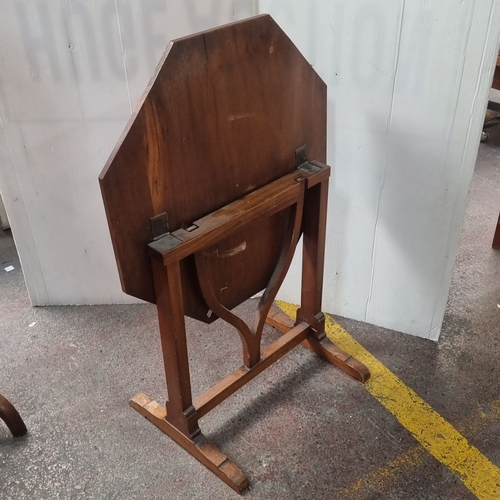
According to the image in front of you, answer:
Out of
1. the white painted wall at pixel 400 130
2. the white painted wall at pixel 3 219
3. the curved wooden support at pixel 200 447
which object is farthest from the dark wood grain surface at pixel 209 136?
the white painted wall at pixel 3 219

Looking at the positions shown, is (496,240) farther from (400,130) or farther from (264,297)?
(264,297)

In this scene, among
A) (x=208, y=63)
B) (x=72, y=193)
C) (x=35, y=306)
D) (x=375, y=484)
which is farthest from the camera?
(x=35, y=306)

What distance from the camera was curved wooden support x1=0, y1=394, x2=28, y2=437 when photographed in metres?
1.91

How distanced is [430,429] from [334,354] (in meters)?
0.42

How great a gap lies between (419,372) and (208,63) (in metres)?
1.41

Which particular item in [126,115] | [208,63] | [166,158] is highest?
[208,63]

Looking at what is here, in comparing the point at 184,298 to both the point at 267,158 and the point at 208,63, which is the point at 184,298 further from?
the point at 208,63

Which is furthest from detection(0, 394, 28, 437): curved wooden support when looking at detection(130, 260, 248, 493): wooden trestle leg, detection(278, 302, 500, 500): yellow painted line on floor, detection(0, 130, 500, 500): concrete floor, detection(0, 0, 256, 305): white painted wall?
detection(278, 302, 500, 500): yellow painted line on floor

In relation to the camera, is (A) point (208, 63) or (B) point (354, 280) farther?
(B) point (354, 280)

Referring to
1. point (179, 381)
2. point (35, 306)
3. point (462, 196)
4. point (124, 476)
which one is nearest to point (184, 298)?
point (179, 381)

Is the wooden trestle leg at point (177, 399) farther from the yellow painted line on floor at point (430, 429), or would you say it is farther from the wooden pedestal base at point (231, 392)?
the yellow painted line on floor at point (430, 429)

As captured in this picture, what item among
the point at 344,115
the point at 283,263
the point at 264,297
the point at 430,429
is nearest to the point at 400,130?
the point at 344,115

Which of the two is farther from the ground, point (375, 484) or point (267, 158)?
point (267, 158)

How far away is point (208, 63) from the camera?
1.39 m
